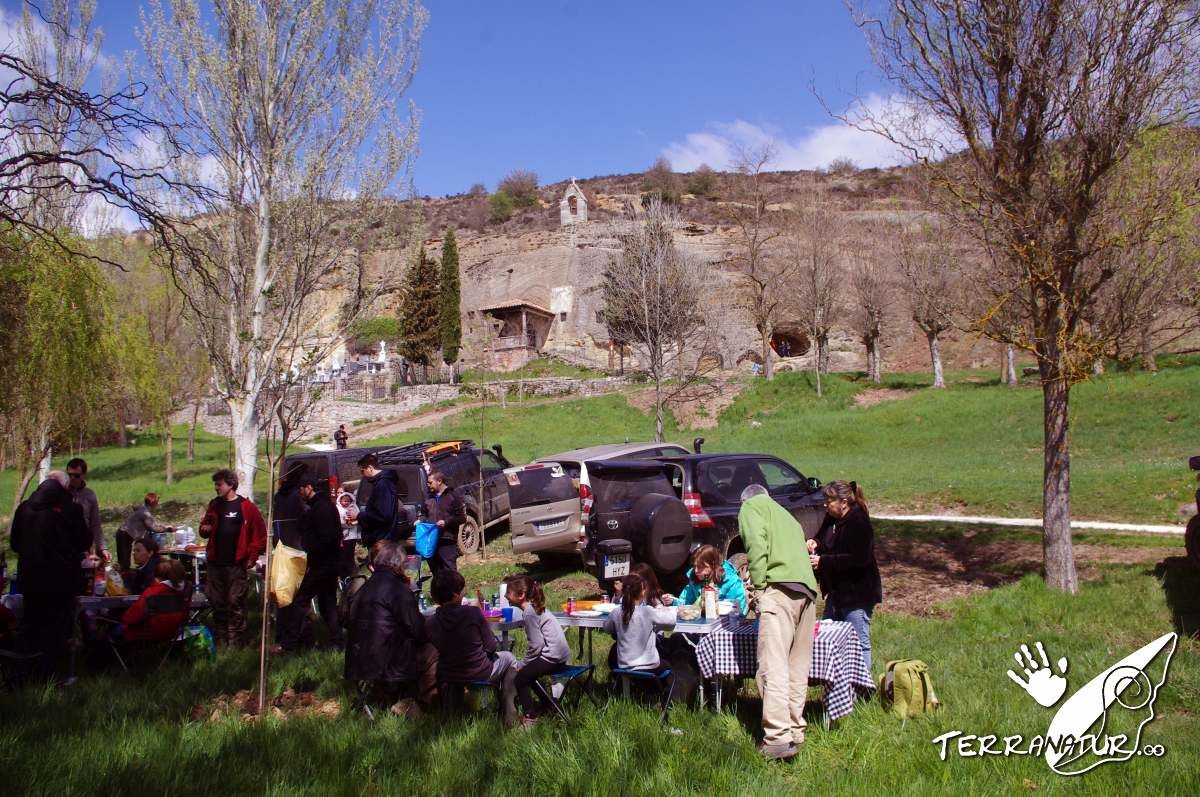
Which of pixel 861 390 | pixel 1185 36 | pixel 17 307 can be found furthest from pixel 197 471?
pixel 1185 36

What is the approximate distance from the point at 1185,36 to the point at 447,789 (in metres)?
9.52

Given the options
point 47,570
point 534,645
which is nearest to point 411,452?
point 47,570

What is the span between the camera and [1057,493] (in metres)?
9.03

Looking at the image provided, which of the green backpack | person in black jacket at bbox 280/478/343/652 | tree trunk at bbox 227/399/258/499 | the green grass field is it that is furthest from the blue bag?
tree trunk at bbox 227/399/258/499

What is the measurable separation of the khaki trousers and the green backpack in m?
0.61

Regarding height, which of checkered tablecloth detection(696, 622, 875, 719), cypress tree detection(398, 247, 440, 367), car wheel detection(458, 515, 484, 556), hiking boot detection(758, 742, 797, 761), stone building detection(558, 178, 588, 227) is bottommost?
car wheel detection(458, 515, 484, 556)

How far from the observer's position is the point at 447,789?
4531 millimetres

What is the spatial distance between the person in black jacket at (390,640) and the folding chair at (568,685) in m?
0.91

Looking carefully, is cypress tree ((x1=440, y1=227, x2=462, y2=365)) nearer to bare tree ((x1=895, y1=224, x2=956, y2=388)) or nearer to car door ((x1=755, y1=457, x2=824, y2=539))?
bare tree ((x1=895, y1=224, x2=956, y2=388))

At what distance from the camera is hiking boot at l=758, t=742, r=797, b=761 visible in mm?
5047

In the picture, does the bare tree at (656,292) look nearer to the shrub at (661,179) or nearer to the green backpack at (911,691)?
the green backpack at (911,691)

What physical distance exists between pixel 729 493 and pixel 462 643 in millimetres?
4898

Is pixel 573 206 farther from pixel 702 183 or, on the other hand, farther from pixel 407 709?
pixel 407 709

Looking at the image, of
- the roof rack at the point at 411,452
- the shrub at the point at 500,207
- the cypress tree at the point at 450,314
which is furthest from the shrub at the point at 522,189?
the roof rack at the point at 411,452
